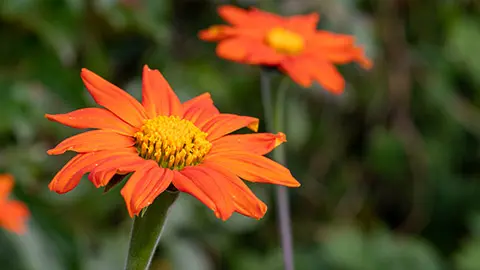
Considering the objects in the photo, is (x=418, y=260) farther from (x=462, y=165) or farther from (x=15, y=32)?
(x=15, y=32)

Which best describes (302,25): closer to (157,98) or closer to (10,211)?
(157,98)

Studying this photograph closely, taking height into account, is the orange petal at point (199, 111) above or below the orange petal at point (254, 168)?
below

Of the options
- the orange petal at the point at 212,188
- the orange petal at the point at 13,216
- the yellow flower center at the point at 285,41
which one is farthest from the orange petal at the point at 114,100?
the orange petal at the point at 13,216

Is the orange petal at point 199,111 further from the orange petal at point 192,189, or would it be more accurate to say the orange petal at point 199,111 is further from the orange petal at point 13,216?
the orange petal at point 13,216

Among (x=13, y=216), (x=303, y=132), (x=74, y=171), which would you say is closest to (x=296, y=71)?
(x=74, y=171)

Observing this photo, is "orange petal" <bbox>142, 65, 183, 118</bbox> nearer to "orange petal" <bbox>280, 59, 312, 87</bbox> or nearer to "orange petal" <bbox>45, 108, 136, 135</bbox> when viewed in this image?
"orange petal" <bbox>45, 108, 136, 135</bbox>

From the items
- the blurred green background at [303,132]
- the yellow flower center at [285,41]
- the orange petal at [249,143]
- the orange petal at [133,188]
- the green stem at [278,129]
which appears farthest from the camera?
the blurred green background at [303,132]

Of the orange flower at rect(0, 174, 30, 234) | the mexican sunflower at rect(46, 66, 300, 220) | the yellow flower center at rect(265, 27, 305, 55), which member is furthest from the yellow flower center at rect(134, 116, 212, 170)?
the orange flower at rect(0, 174, 30, 234)

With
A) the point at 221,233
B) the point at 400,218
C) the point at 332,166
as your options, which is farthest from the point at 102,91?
the point at 400,218
